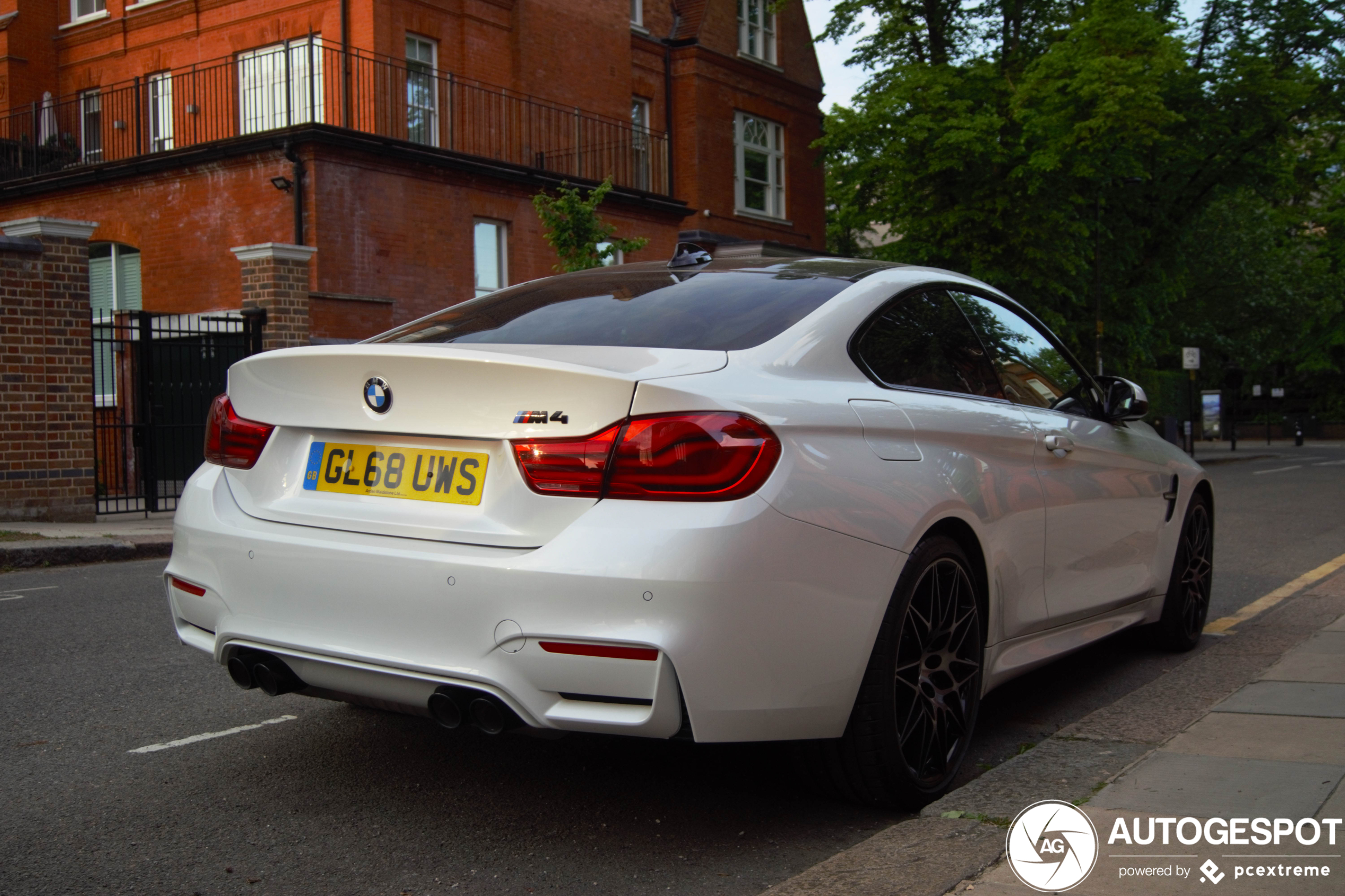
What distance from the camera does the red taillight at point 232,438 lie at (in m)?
3.62

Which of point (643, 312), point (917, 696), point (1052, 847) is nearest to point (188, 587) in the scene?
point (643, 312)

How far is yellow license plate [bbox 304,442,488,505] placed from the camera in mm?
3184

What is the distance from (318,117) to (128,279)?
4.32 meters

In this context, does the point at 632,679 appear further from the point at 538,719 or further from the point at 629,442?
the point at 629,442

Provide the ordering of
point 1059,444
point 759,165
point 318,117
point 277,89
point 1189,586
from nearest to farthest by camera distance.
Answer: point 1059,444
point 1189,586
point 318,117
point 277,89
point 759,165

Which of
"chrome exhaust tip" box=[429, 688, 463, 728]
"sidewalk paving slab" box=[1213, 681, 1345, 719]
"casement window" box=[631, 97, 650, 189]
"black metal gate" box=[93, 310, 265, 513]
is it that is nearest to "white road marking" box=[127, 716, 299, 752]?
"chrome exhaust tip" box=[429, 688, 463, 728]

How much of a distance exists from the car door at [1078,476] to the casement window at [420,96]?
17.9 m

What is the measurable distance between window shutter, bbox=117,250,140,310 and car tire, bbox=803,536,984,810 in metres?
20.5

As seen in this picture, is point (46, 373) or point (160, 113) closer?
point (46, 373)

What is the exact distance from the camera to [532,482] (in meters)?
3.09

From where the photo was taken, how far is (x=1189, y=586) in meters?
5.84

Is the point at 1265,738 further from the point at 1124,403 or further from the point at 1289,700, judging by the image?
the point at 1124,403

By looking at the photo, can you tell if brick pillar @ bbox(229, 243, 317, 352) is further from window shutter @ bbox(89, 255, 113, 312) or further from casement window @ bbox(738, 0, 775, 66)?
casement window @ bbox(738, 0, 775, 66)

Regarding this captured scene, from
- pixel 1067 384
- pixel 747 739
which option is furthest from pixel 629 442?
pixel 1067 384
